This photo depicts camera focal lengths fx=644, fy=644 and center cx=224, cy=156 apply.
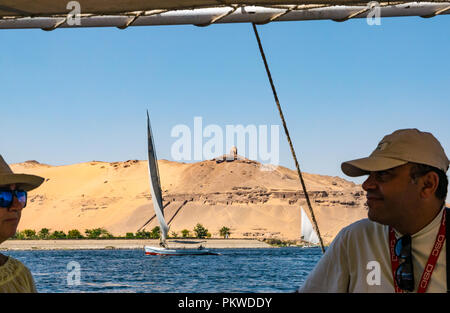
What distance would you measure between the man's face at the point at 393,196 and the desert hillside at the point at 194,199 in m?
121

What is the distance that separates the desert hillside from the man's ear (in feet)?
397

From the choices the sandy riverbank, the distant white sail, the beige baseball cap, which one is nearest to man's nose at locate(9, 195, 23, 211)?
the beige baseball cap

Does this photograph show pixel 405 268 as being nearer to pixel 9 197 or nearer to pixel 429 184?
pixel 429 184

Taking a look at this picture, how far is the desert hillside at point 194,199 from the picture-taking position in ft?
422

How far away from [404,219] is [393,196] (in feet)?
0.23

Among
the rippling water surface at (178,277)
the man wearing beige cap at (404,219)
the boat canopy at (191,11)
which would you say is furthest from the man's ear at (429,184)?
the rippling water surface at (178,277)

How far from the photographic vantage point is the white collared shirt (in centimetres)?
180

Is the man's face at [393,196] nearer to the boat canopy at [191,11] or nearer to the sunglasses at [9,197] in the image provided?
the sunglasses at [9,197]

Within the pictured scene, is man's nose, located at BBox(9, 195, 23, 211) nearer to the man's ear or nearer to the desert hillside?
the man's ear

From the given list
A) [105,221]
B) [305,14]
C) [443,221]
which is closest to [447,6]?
[305,14]

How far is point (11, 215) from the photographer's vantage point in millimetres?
1812

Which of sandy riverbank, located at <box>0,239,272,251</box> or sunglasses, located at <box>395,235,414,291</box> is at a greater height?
sunglasses, located at <box>395,235,414,291</box>

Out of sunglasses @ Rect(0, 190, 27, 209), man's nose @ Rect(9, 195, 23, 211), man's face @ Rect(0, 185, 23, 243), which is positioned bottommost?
man's face @ Rect(0, 185, 23, 243)

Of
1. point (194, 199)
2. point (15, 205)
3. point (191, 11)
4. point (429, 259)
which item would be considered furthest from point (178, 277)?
point (194, 199)
